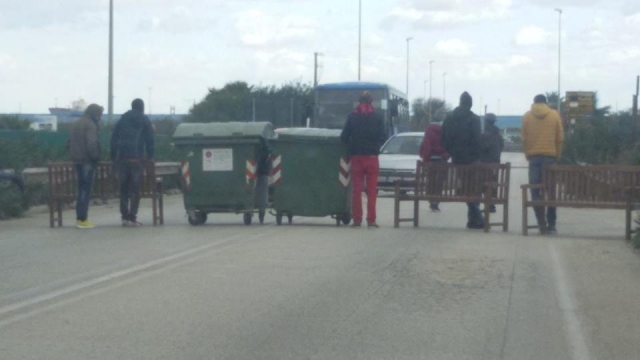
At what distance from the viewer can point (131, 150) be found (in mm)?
17078

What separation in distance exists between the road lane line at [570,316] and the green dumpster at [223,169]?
19.4 ft

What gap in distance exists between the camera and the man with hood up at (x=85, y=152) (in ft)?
55.8

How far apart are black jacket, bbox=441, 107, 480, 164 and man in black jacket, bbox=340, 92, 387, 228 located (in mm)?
1178

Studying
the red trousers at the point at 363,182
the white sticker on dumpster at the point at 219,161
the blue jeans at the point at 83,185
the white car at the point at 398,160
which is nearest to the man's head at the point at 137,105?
the blue jeans at the point at 83,185

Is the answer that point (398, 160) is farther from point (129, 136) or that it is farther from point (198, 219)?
point (129, 136)

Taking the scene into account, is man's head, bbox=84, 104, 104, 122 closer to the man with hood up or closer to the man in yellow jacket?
the man with hood up

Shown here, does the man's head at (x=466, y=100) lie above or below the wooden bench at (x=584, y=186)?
above

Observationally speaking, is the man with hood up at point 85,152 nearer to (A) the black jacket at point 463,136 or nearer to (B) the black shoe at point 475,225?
(A) the black jacket at point 463,136

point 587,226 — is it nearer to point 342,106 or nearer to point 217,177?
point 217,177

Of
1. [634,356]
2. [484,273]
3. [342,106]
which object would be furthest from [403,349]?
[342,106]

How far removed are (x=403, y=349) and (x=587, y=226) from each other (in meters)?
11.2

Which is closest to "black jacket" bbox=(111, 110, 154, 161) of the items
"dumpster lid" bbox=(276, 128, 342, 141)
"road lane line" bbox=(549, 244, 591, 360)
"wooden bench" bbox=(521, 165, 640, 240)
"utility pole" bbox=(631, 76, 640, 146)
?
"dumpster lid" bbox=(276, 128, 342, 141)

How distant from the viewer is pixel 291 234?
15.5 meters

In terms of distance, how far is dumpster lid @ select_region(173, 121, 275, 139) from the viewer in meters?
17.4
